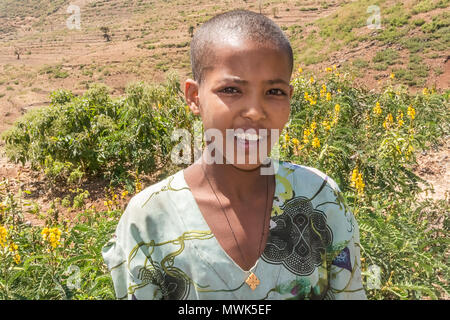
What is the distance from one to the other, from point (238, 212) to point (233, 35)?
46cm

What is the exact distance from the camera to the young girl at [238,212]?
0.85 metres

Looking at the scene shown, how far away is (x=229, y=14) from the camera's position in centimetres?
90

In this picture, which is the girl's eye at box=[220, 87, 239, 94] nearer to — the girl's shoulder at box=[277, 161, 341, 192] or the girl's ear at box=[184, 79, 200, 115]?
the girl's ear at box=[184, 79, 200, 115]

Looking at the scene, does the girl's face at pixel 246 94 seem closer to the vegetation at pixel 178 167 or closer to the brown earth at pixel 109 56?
the vegetation at pixel 178 167

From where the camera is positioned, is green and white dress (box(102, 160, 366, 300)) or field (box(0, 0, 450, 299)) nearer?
green and white dress (box(102, 160, 366, 300))

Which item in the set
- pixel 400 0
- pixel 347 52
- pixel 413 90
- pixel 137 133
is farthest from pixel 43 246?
pixel 400 0

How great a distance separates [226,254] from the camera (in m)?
0.89

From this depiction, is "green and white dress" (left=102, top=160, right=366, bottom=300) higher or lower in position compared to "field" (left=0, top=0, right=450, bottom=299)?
higher

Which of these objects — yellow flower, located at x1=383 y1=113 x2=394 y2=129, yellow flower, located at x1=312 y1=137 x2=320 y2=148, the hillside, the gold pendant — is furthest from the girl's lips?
the hillside

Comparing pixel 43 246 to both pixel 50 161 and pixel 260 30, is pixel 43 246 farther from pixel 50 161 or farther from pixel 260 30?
pixel 260 30

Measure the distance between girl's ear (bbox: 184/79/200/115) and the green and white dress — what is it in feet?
0.68

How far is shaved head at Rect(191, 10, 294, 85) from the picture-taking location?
837 millimetres

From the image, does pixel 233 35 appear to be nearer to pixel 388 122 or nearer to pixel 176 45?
pixel 388 122

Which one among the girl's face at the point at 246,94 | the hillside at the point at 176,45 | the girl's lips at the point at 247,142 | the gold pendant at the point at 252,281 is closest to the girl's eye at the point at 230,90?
the girl's face at the point at 246,94
